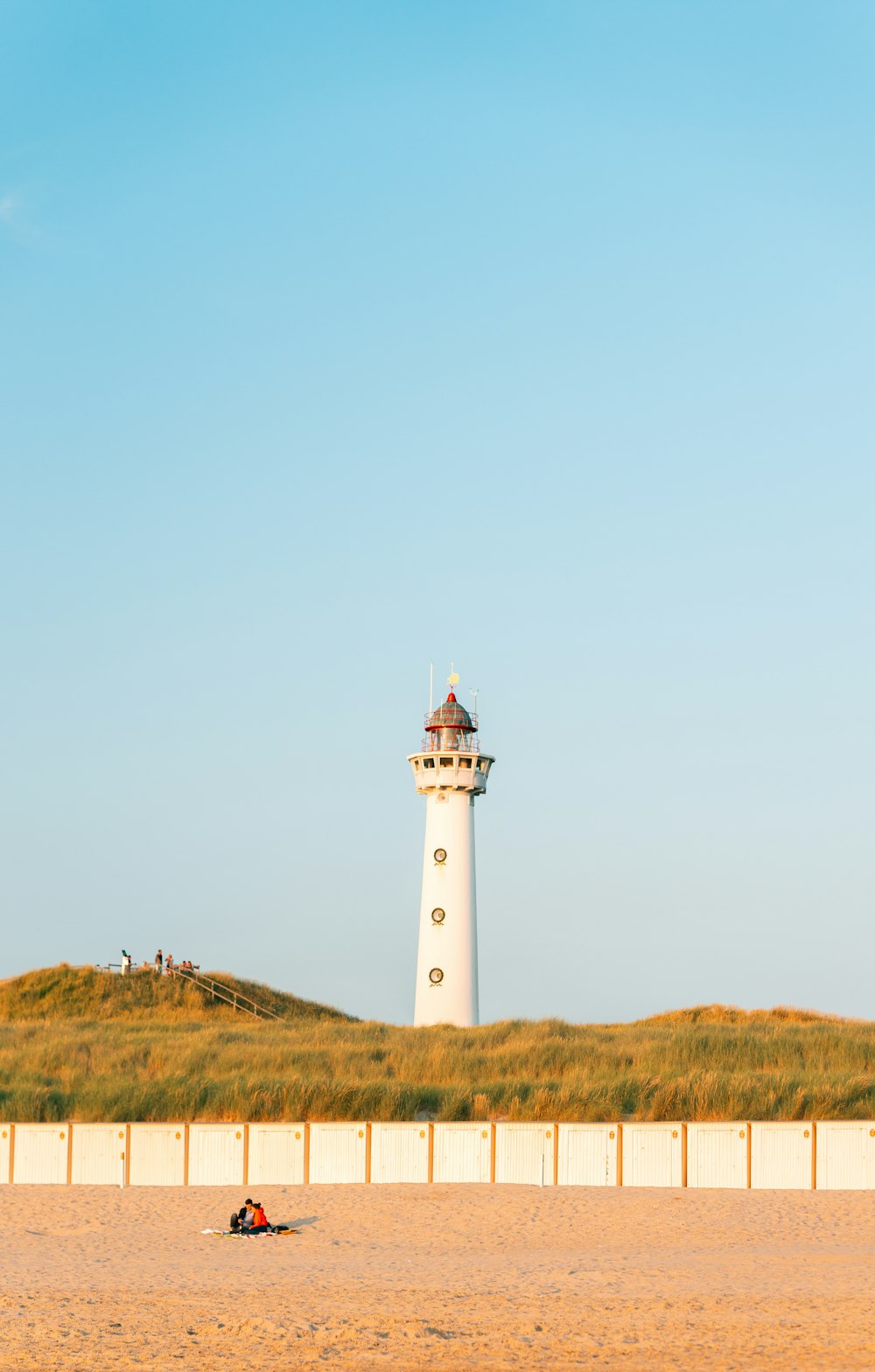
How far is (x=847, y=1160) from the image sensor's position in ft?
69.3

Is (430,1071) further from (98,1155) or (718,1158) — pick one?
(718,1158)

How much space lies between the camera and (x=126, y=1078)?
30547 millimetres

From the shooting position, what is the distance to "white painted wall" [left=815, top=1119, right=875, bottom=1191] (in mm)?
21078

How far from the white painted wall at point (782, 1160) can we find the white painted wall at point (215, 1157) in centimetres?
729

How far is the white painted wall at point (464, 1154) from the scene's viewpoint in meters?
21.9

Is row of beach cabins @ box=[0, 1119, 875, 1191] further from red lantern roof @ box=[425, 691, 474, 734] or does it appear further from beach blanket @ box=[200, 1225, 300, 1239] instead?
red lantern roof @ box=[425, 691, 474, 734]

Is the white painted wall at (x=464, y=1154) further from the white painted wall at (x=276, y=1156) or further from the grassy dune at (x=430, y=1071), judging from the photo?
the grassy dune at (x=430, y=1071)

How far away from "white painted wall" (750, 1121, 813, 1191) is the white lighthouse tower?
25.8 meters

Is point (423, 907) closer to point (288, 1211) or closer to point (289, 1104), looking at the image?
point (289, 1104)

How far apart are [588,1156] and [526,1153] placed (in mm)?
870

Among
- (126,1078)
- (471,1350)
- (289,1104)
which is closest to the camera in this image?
(471,1350)

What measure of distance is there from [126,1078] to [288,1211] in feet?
36.0

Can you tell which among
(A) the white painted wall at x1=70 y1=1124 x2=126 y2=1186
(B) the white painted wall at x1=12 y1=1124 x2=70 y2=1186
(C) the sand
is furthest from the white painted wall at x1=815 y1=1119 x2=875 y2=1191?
(B) the white painted wall at x1=12 y1=1124 x2=70 y2=1186

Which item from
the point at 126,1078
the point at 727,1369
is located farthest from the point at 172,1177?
the point at 727,1369
